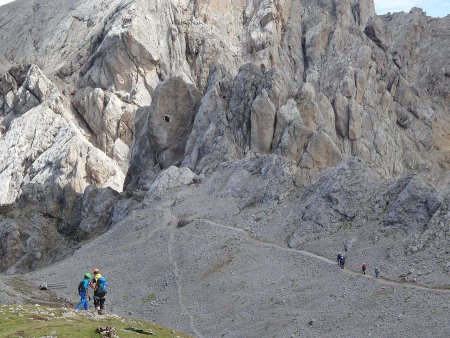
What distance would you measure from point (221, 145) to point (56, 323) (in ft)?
242

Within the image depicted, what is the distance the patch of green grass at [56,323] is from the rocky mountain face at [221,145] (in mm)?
19692

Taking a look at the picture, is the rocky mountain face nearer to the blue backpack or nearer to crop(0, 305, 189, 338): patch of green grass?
crop(0, 305, 189, 338): patch of green grass

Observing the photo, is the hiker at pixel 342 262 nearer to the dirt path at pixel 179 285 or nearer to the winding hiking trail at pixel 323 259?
the winding hiking trail at pixel 323 259

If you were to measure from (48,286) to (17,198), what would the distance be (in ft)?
204

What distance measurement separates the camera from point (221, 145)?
11225cm

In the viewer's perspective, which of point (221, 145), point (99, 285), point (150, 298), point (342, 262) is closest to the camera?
point (99, 285)

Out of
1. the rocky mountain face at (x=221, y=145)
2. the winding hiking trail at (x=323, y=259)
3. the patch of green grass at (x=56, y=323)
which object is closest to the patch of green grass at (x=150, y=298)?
the rocky mountain face at (x=221, y=145)

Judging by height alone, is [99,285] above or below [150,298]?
above

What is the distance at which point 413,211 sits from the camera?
7050 centimetres

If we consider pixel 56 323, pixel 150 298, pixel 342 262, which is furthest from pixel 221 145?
pixel 56 323

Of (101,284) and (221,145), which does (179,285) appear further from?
(221,145)

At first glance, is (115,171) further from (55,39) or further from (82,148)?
(55,39)

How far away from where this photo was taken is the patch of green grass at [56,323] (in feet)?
122

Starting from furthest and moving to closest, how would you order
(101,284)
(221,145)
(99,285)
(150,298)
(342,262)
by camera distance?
(221,145) < (150,298) < (342,262) < (99,285) < (101,284)
